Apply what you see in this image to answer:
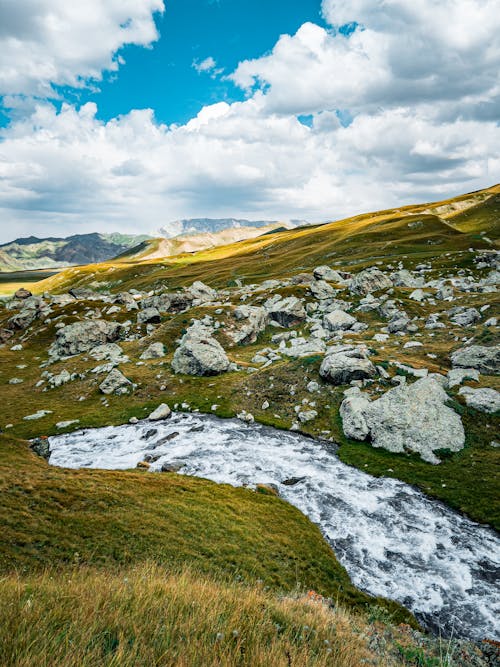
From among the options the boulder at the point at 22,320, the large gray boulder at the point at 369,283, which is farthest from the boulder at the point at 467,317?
the boulder at the point at 22,320

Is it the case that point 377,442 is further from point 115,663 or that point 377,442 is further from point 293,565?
point 115,663

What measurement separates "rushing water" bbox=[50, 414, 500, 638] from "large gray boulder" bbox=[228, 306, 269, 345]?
2492cm

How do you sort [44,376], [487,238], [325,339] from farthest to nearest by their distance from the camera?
[487,238] → [325,339] → [44,376]

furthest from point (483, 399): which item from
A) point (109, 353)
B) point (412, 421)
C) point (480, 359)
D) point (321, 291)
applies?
point (109, 353)

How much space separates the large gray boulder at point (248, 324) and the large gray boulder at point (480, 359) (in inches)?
1302

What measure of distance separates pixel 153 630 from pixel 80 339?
213 ft

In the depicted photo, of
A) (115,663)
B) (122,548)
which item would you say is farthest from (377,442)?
(115,663)

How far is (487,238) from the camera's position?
123 metres

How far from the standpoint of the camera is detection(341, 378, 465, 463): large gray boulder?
27344mm

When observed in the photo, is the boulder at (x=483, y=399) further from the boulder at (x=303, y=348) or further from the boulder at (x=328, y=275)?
the boulder at (x=328, y=275)

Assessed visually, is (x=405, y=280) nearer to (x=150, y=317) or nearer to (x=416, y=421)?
(x=150, y=317)

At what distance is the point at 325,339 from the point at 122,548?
44523mm

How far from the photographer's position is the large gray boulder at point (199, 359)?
45594 millimetres

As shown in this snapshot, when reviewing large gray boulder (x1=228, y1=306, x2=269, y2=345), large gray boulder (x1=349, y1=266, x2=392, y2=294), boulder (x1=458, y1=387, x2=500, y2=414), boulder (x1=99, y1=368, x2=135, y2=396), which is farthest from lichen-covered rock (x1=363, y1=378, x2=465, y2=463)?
large gray boulder (x1=349, y1=266, x2=392, y2=294)
